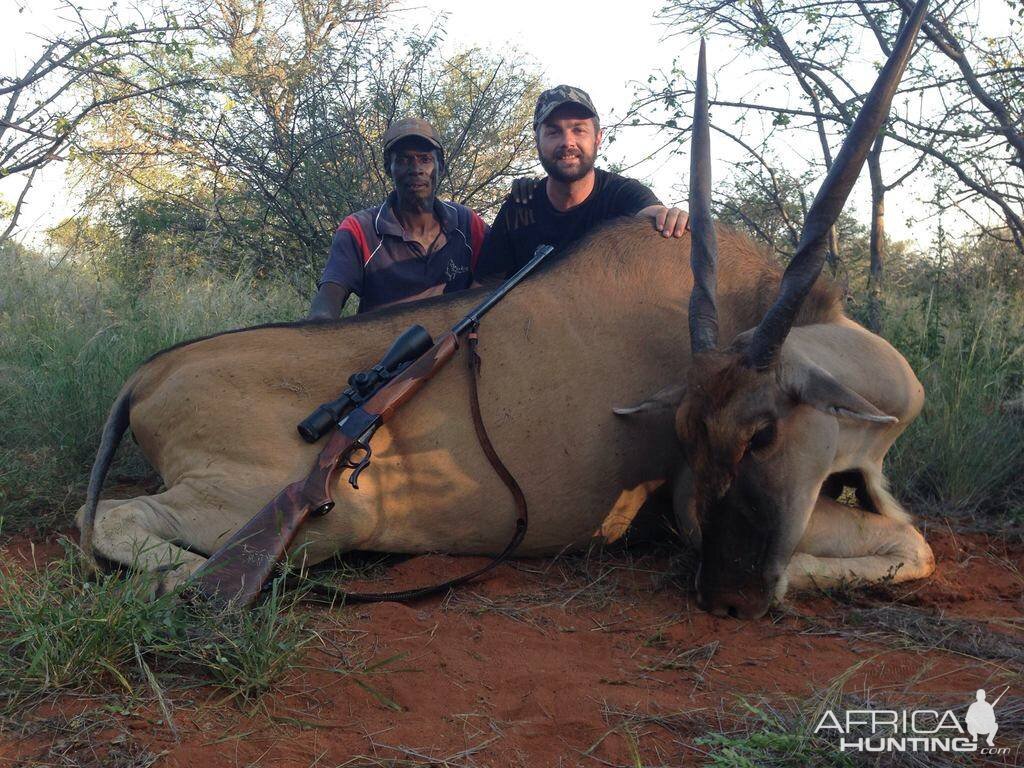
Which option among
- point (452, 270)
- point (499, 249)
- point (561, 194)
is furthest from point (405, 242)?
point (561, 194)

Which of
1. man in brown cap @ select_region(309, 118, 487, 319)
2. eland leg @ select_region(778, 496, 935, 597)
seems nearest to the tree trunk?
man in brown cap @ select_region(309, 118, 487, 319)

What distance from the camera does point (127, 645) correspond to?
2.64m

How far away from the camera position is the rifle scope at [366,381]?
150 inches

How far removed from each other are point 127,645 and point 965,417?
455 cm

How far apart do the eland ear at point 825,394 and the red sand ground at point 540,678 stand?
80 cm

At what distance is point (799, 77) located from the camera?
813 cm

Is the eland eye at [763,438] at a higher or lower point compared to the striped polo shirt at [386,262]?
lower

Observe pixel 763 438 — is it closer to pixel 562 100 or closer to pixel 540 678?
pixel 540 678

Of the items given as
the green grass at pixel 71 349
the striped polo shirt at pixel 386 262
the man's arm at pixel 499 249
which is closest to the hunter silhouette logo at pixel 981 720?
the man's arm at pixel 499 249

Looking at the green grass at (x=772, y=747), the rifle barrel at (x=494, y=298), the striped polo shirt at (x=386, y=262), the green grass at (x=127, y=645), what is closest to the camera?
the green grass at (x=772, y=747)

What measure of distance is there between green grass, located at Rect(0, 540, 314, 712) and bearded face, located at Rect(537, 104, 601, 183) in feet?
11.3

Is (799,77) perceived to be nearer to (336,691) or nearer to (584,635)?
(584,635)

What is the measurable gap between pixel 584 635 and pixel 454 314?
168 centimetres

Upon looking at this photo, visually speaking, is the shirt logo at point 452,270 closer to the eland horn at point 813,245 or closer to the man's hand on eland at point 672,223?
the man's hand on eland at point 672,223
